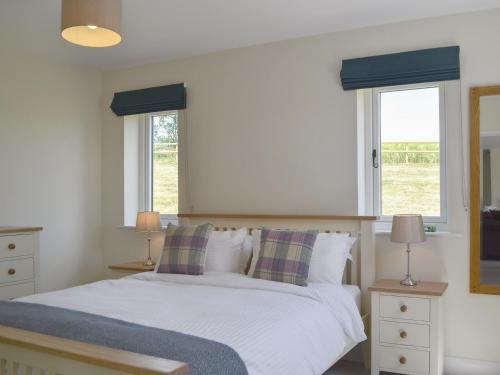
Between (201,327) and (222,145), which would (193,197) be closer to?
(222,145)

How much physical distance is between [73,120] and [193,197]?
135 cm

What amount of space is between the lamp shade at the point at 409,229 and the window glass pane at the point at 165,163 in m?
2.09

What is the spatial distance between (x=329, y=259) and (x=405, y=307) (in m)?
0.55

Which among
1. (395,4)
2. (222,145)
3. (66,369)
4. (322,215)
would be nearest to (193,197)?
(222,145)

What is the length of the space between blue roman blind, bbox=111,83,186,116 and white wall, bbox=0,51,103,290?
0.31 meters

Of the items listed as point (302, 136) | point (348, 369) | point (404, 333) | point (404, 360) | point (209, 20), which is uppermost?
point (209, 20)

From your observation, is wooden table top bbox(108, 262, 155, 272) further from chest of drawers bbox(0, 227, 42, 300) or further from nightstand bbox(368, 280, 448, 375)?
nightstand bbox(368, 280, 448, 375)

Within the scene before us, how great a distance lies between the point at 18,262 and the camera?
3.79 meters

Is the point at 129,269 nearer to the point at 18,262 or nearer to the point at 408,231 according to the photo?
the point at 18,262

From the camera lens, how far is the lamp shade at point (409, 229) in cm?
326

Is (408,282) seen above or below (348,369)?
above

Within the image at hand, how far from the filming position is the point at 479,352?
10.9 ft

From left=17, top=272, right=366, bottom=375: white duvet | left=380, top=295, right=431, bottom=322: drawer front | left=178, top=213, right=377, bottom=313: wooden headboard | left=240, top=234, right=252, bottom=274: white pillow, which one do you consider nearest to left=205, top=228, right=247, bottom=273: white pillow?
left=240, top=234, right=252, bottom=274: white pillow

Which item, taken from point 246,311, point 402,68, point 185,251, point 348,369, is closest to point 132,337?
point 246,311
